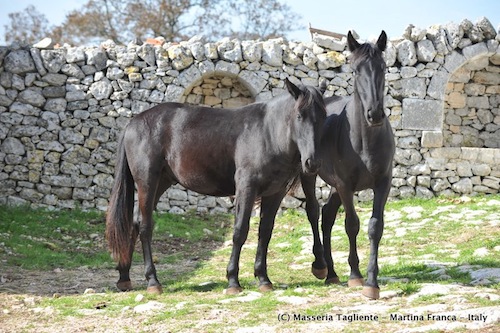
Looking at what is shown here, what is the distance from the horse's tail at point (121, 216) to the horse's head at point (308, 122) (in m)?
2.05

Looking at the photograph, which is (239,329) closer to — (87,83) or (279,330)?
(279,330)

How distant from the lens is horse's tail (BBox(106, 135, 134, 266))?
727 centimetres

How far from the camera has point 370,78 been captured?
581 cm

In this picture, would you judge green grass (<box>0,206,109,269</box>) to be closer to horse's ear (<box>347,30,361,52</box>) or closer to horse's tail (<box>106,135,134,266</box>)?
horse's tail (<box>106,135,134,266</box>)

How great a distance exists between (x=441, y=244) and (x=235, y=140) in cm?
349

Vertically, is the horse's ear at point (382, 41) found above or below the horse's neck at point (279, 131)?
above

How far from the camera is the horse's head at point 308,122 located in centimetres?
606

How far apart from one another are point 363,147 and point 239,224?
138cm

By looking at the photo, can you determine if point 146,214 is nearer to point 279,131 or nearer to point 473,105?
point 279,131

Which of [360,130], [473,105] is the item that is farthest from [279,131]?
[473,105]

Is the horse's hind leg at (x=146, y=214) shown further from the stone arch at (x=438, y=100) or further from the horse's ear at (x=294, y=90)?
the stone arch at (x=438, y=100)

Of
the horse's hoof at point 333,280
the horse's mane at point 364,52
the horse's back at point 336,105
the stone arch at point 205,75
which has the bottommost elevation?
the horse's hoof at point 333,280

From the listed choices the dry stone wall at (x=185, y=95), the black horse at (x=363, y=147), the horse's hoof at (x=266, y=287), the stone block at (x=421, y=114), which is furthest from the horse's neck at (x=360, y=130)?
the stone block at (x=421, y=114)

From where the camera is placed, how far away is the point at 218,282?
24.2 ft
